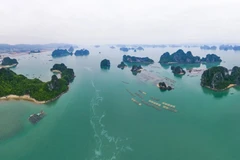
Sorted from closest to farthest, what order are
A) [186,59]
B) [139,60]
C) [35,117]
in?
[35,117], [186,59], [139,60]

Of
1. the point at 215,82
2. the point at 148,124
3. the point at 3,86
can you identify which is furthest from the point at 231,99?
the point at 3,86

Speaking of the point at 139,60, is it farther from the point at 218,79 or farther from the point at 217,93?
the point at 217,93

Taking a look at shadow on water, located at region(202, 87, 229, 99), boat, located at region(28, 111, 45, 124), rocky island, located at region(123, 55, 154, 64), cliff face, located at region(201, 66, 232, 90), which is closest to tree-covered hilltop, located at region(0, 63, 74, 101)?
boat, located at region(28, 111, 45, 124)

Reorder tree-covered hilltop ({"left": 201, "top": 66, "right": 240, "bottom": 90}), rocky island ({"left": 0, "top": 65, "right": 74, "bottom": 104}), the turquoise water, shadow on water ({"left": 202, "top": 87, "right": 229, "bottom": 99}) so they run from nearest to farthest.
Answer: the turquoise water → rocky island ({"left": 0, "top": 65, "right": 74, "bottom": 104}) → shadow on water ({"left": 202, "top": 87, "right": 229, "bottom": 99}) → tree-covered hilltop ({"left": 201, "top": 66, "right": 240, "bottom": 90})

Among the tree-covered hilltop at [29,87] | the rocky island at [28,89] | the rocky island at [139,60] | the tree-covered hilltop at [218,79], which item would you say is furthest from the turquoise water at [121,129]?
the rocky island at [139,60]

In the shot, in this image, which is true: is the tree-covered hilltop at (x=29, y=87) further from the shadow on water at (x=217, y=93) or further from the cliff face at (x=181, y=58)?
the cliff face at (x=181, y=58)

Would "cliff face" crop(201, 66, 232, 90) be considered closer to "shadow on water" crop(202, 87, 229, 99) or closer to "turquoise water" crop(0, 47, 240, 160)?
"shadow on water" crop(202, 87, 229, 99)

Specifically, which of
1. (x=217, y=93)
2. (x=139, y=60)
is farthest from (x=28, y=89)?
(x=139, y=60)

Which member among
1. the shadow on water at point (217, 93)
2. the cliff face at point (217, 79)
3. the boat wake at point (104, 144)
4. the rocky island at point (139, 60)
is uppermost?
the cliff face at point (217, 79)

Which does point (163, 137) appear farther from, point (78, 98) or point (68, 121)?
point (78, 98)
